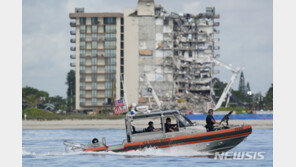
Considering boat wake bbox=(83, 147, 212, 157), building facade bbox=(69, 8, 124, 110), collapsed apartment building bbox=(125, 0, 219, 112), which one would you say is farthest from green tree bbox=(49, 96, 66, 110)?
boat wake bbox=(83, 147, 212, 157)

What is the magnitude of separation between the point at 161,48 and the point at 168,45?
6.78ft

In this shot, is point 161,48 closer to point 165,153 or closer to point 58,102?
point 58,102

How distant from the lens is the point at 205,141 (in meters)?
25.9

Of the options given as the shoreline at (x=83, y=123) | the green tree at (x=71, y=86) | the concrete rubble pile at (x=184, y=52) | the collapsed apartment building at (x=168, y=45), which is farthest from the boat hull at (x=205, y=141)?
the green tree at (x=71, y=86)

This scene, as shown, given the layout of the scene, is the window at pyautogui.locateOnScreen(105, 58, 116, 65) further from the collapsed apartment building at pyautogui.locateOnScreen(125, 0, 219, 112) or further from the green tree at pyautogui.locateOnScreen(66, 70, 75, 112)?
the green tree at pyautogui.locateOnScreen(66, 70, 75, 112)

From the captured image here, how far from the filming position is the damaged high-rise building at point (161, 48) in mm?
135125

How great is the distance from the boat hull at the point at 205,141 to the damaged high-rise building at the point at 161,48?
106765 mm

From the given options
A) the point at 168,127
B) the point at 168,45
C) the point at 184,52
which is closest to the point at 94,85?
the point at 168,45

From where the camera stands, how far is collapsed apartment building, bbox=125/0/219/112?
134 meters

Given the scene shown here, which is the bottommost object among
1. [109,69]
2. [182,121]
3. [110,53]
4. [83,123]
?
[83,123]

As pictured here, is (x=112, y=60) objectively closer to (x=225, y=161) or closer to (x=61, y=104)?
(x=61, y=104)

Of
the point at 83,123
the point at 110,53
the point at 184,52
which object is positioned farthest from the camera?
the point at 110,53

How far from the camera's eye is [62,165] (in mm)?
25125
